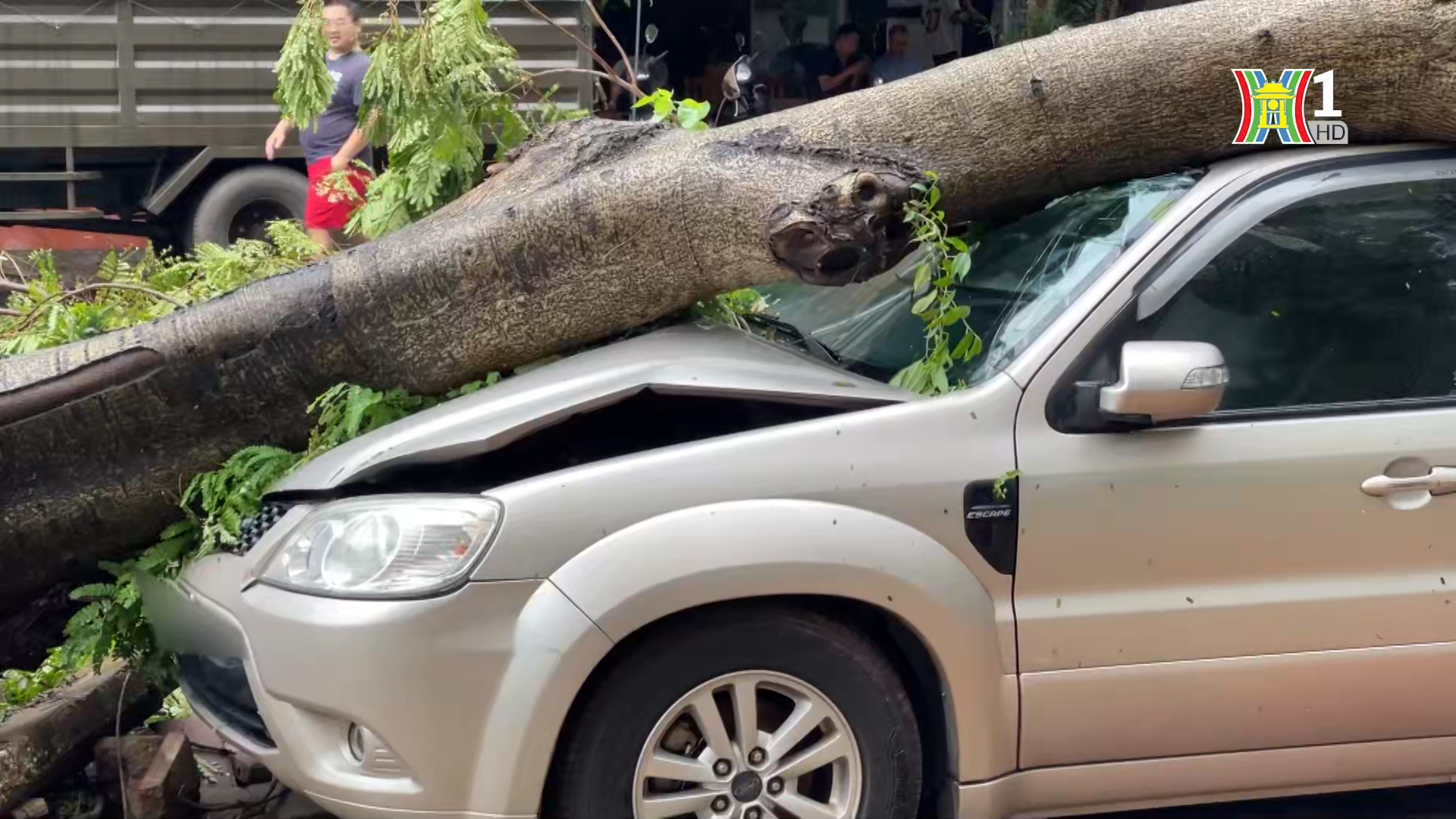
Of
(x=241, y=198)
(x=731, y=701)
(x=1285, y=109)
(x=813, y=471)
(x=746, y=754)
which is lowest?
(x=746, y=754)

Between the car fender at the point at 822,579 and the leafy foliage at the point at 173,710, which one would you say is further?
the leafy foliage at the point at 173,710

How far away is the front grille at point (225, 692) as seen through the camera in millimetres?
3107

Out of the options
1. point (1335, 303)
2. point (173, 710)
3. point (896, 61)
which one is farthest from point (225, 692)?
point (896, 61)

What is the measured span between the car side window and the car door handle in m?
0.20

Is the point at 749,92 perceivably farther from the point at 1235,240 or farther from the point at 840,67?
the point at 1235,240

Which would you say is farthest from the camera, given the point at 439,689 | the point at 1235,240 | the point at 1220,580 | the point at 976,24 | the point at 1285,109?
the point at 976,24

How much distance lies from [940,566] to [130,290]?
2.84 metres

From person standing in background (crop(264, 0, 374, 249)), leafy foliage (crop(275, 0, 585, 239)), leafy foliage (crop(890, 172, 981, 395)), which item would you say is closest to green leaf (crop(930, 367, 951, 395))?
leafy foliage (crop(890, 172, 981, 395))

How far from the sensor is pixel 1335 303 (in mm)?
3279

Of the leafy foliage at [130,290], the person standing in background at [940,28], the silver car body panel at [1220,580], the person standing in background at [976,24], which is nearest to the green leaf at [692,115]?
the leafy foliage at [130,290]

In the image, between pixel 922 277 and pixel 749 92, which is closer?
pixel 922 277

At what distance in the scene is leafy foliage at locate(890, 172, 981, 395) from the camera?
3.24m

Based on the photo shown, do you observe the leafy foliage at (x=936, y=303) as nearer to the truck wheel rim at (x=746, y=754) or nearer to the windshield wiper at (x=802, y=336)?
the windshield wiper at (x=802, y=336)

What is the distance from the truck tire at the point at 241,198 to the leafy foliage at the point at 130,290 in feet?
17.6
